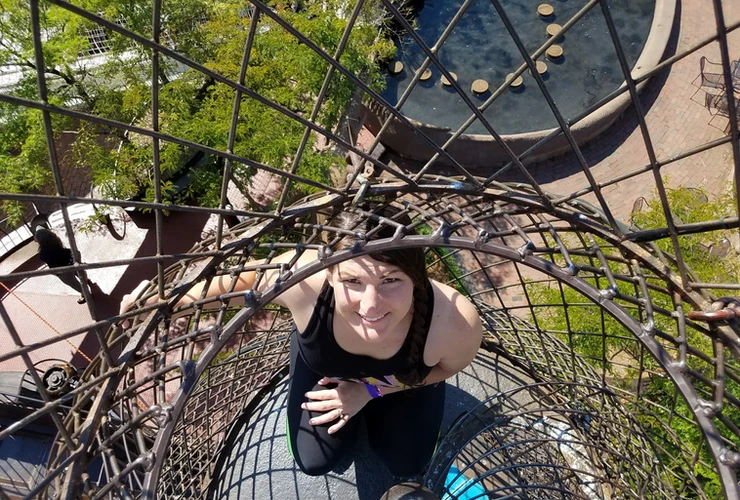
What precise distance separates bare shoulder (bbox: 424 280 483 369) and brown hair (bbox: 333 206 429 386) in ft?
0.15

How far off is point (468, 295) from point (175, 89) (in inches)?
131

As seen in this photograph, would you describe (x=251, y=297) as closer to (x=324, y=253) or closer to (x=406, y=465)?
(x=324, y=253)

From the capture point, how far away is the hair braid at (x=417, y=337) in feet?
6.56

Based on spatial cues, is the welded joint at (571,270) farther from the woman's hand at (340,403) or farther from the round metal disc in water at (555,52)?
the round metal disc in water at (555,52)

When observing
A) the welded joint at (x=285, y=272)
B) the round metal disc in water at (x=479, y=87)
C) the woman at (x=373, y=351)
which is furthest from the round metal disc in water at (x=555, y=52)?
the welded joint at (x=285, y=272)

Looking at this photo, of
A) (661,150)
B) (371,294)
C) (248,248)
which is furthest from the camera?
(661,150)

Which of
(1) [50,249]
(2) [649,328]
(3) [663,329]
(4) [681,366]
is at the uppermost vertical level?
(1) [50,249]

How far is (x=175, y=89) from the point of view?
4531 millimetres

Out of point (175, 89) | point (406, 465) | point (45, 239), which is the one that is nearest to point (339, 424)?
point (406, 465)

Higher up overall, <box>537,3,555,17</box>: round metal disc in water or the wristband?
<box>537,3,555,17</box>: round metal disc in water

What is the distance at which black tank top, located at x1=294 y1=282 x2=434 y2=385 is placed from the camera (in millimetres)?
2070

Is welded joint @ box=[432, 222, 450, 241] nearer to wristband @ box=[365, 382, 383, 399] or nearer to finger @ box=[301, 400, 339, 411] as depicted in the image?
wristband @ box=[365, 382, 383, 399]

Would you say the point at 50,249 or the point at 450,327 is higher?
the point at 50,249

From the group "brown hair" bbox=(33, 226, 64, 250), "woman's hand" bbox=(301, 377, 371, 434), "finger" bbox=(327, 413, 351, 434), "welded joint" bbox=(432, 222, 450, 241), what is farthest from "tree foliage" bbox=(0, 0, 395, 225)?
"welded joint" bbox=(432, 222, 450, 241)
